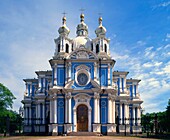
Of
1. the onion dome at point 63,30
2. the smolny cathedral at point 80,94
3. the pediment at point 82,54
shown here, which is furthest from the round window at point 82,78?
the onion dome at point 63,30

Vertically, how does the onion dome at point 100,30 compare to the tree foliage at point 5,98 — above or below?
above

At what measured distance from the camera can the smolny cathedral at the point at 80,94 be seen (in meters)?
41.9

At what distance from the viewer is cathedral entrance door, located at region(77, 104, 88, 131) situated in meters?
42.3

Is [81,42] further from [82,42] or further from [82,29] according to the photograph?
[82,29]

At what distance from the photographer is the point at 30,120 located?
5112 cm

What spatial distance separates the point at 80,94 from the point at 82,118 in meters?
3.63

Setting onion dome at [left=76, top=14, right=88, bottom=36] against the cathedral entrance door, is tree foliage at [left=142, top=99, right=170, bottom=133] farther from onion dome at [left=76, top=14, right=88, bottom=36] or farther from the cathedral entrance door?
onion dome at [left=76, top=14, right=88, bottom=36]

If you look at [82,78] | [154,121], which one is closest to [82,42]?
[82,78]

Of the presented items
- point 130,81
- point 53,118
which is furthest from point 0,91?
point 130,81

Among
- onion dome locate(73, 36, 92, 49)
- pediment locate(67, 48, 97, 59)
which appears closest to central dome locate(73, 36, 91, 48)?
onion dome locate(73, 36, 92, 49)

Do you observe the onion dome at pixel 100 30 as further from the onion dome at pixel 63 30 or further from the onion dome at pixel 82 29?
the onion dome at pixel 63 30

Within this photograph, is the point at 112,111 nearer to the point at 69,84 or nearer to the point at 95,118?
the point at 95,118

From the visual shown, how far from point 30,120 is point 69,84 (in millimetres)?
13395

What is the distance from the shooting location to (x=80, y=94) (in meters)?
42.2
